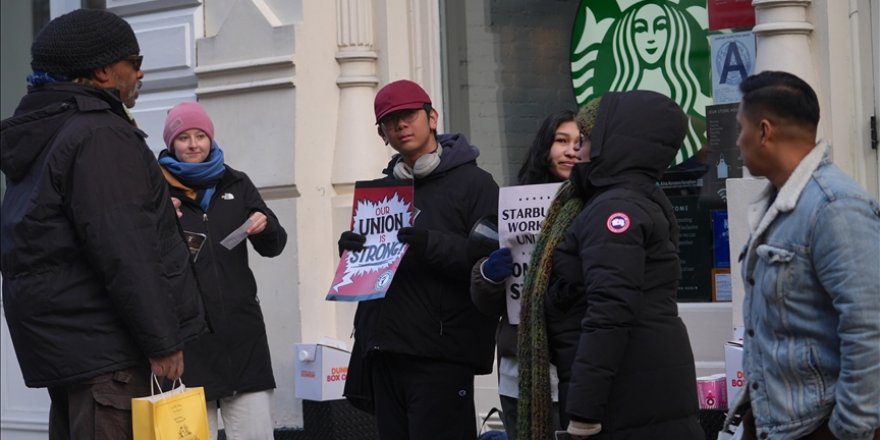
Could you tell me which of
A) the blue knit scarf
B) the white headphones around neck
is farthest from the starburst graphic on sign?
the blue knit scarf

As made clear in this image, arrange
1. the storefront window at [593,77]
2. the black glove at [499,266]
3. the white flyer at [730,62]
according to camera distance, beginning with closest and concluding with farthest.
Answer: the black glove at [499,266], the white flyer at [730,62], the storefront window at [593,77]

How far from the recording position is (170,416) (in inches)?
195

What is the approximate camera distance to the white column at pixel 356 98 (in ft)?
28.3

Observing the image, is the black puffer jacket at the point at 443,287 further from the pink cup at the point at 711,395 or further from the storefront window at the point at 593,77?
the storefront window at the point at 593,77

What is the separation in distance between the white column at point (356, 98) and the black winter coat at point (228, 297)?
184 cm

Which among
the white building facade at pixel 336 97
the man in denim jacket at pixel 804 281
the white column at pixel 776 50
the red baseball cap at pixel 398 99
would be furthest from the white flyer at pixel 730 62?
the man in denim jacket at pixel 804 281

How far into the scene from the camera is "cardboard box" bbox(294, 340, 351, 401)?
825 cm

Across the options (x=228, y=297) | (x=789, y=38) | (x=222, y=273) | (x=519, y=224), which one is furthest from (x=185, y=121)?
(x=789, y=38)

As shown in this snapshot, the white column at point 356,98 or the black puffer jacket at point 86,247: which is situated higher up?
the white column at point 356,98

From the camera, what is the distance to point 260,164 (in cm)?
875

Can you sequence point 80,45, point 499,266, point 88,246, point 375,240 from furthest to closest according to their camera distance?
point 375,240 → point 499,266 → point 80,45 → point 88,246

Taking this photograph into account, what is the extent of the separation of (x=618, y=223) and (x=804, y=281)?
2.37 feet

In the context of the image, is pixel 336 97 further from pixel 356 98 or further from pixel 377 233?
pixel 377 233

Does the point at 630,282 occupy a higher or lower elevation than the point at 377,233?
lower
